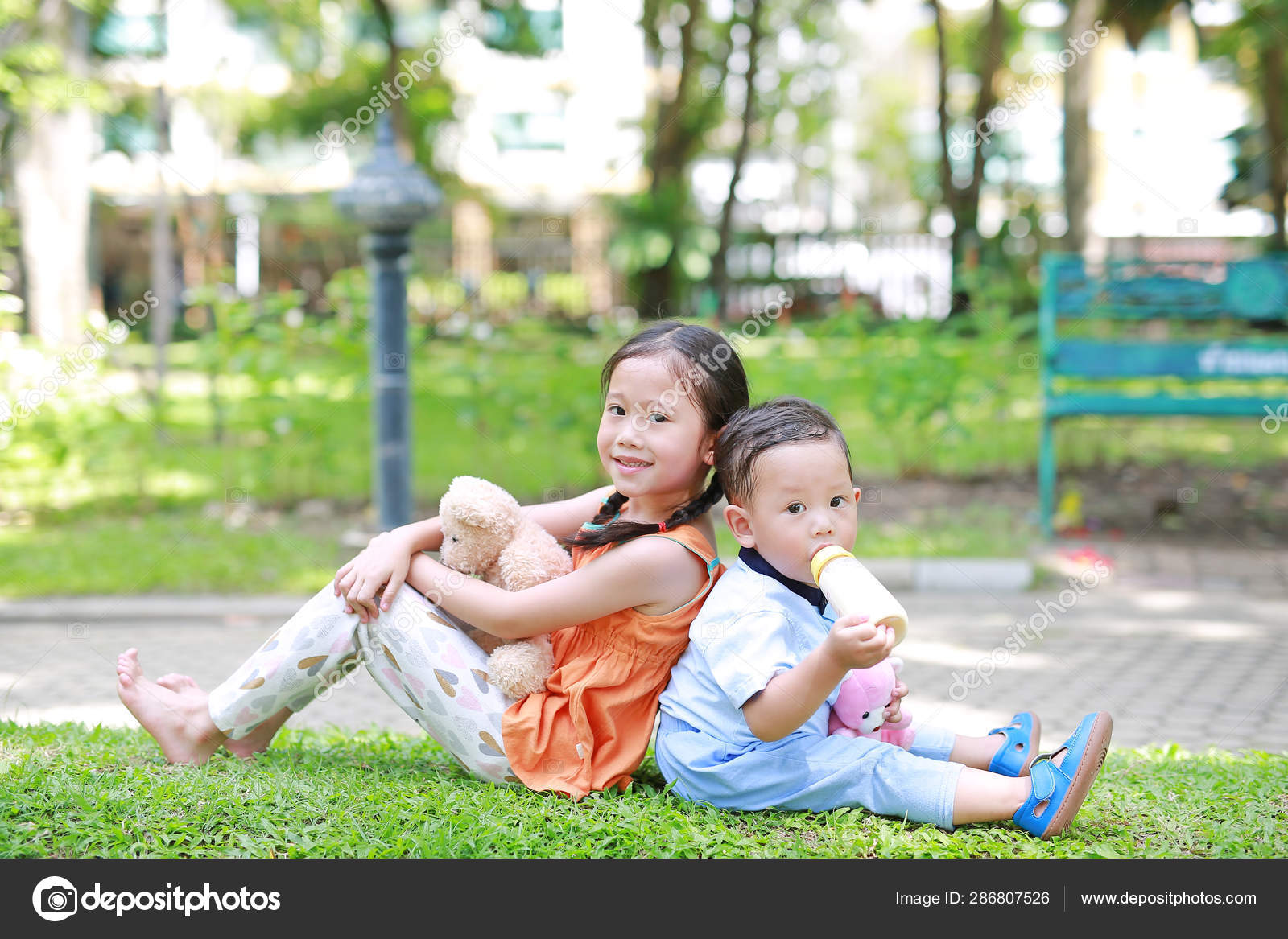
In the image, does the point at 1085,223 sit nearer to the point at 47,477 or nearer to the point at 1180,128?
the point at 1180,128

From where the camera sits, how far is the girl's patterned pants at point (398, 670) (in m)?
2.71

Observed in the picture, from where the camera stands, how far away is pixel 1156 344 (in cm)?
727

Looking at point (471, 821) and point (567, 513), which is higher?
point (567, 513)

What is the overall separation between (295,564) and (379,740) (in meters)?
3.36

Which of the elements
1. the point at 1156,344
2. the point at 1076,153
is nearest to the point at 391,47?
the point at 1076,153

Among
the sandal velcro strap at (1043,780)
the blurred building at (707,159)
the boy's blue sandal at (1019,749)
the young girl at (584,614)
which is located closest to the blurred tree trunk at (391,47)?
the blurred building at (707,159)

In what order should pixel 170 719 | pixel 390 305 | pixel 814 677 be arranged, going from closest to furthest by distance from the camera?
1. pixel 814 677
2. pixel 170 719
3. pixel 390 305

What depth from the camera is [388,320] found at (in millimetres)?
6316

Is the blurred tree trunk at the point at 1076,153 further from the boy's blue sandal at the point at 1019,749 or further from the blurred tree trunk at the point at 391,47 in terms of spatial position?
the boy's blue sandal at the point at 1019,749

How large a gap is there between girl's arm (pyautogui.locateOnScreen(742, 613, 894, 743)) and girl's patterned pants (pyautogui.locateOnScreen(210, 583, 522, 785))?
2.15 feet

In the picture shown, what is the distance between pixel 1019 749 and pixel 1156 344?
17.5ft

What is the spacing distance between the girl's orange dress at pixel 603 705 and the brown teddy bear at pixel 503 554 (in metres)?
0.06

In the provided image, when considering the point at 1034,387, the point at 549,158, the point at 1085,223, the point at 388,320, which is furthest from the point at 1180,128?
the point at 388,320

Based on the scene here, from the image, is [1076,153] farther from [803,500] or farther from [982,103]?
[803,500]
